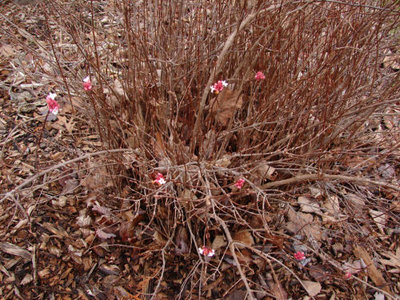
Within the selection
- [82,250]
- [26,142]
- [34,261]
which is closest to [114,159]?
[82,250]


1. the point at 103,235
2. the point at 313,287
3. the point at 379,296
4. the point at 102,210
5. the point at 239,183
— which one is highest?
the point at 239,183

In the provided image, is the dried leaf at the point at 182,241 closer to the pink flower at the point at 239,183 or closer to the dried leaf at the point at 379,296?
the pink flower at the point at 239,183

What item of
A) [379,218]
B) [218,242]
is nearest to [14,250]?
[218,242]

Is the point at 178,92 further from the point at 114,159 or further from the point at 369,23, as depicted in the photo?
the point at 369,23

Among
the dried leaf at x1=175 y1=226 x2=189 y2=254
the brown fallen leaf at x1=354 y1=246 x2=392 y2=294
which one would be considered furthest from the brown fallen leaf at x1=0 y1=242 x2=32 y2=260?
the brown fallen leaf at x1=354 y1=246 x2=392 y2=294

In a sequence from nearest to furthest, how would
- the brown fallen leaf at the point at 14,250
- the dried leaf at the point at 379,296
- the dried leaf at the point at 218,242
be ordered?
the brown fallen leaf at the point at 14,250
the dried leaf at the point at 218,242
the dried leaf at the point at 379,296

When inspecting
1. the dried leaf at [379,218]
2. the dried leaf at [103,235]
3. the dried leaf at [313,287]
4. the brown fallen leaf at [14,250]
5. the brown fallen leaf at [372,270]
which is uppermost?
the brown fallen leaf at [14,250]

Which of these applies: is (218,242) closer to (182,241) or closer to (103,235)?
(182,241)

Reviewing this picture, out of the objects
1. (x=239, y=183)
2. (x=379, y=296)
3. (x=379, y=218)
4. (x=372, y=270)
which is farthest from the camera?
(x=379, y=218)

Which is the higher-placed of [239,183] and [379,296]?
[239,183]

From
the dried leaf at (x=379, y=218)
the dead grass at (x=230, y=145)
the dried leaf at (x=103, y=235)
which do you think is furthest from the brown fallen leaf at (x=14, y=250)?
the dried leaf at (x=379, y=218)

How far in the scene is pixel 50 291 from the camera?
1.91 m

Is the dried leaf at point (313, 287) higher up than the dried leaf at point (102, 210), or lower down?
lower down

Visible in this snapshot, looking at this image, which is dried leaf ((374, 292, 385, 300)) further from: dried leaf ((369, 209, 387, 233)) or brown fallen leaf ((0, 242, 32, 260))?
brown fallen leaf ((0, 242, 32, 260))
